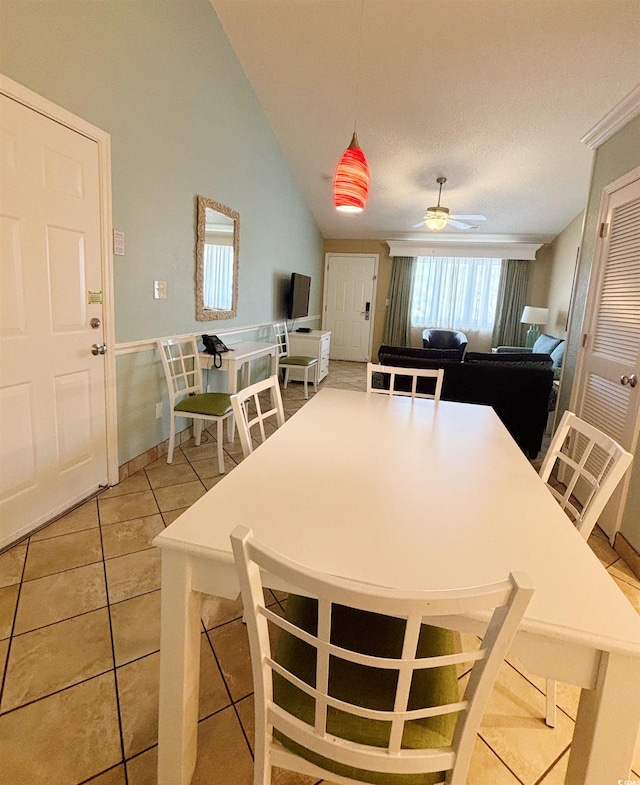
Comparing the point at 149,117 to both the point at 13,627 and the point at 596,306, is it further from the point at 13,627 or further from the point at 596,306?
the point at 596,306

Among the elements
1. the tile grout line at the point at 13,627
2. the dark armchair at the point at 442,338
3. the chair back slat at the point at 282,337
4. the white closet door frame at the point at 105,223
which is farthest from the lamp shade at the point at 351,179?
the dark armchair at the point at 442,338

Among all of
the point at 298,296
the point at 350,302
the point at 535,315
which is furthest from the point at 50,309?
the point at 535,315

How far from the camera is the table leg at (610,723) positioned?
0.73 metres

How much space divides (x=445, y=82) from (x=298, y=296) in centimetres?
310

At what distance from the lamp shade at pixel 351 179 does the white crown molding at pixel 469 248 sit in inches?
224

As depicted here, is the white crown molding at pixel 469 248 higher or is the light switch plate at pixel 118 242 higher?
the white crown molding at pixel 469 248

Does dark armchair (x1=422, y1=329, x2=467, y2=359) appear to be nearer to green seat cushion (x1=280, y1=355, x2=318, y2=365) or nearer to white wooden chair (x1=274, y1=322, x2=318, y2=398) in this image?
white wooden chair (x1=274, y1=322, x2=318, y2=398)

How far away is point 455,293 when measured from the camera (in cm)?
780

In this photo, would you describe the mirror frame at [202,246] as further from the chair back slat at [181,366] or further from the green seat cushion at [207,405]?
the green seat cushion at [207,405]

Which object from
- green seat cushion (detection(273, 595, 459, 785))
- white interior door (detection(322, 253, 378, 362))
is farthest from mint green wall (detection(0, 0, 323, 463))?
white interior door (detection(322, 253, 378, 362))

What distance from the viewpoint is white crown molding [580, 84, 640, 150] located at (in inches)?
91.1

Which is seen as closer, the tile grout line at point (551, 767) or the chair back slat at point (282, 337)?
the tile grout line at point (551, 767)

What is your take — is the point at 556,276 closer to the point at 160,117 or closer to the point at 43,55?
the point at 160,117

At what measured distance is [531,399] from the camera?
3.56 m
